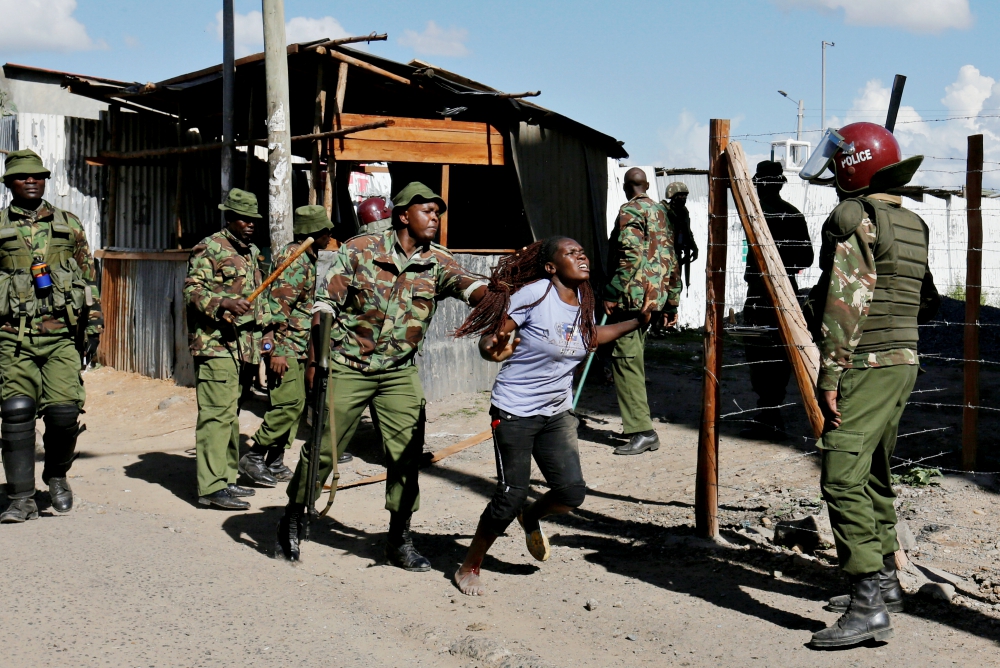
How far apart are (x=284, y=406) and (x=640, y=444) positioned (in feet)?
9.10

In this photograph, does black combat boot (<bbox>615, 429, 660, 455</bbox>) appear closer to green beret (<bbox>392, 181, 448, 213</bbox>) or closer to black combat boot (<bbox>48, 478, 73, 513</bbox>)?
green beret (<bbox>392, 181, 448, 213</bbox>)

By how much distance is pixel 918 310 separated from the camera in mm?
4324

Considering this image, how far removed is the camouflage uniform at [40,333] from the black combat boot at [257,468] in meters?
1.32

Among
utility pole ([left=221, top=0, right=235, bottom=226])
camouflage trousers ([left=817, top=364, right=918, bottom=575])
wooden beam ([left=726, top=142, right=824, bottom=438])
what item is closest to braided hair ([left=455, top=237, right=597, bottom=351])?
wooden beam ([left=726, top=142, right=824, bottom=438])

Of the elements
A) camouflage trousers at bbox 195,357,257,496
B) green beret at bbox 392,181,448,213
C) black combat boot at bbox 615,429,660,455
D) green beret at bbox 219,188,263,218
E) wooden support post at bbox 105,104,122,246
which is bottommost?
black combat boot at bbox 615,429,660,455

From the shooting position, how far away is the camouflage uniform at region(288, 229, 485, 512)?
5102 millimetres

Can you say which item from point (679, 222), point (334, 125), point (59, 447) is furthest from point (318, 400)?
point (334, 125)

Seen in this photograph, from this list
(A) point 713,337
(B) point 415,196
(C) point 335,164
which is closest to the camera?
(B) point 415,196

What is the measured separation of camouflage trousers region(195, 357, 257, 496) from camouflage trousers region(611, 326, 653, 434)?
297 cm

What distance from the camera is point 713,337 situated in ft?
18.3

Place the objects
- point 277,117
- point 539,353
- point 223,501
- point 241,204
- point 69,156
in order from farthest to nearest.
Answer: point 69,156, point 277,117, point 223,501, point 241,204, point 539,353

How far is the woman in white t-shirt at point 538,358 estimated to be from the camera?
4602mm

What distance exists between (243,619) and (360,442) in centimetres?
422

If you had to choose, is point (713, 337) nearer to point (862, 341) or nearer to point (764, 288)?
point (862, 341)
